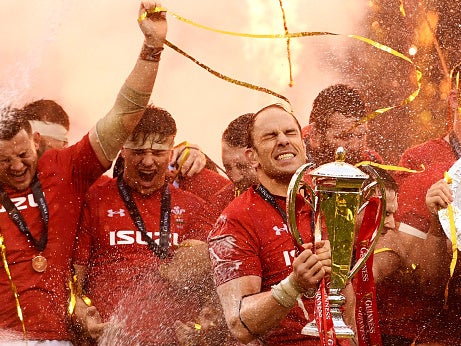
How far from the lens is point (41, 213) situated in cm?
532

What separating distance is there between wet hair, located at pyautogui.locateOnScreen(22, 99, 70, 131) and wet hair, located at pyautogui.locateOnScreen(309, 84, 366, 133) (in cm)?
154

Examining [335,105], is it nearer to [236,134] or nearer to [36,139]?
[236,134]

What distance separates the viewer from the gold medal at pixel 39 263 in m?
5.26

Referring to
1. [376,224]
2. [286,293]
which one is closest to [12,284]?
[286,293]

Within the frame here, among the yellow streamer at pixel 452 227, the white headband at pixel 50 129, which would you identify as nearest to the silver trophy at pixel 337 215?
the yellow streamer at pixel 452 227

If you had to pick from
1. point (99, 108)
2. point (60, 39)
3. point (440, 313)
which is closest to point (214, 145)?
point (99, 108)

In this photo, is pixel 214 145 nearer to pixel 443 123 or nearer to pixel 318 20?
pixel 318 20

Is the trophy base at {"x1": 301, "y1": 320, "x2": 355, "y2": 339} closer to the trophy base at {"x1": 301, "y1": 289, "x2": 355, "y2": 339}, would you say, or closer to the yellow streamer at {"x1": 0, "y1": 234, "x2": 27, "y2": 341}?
the trophy base at {"x1": 301, "y1": 289, "x2": 355, "y2": 339}

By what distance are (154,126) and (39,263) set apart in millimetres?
974

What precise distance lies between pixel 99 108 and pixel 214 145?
32.4 inches

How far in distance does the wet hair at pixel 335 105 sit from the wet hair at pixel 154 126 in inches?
31.5

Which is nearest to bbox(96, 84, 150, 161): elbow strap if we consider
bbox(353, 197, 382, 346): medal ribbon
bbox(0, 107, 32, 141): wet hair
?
bbox(0, 107, 32, 141): wet hair

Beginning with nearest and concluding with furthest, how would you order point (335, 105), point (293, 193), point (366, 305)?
point (293, 193) → point (366, 305) → point (335, 105)

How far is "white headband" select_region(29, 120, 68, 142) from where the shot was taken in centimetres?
615
